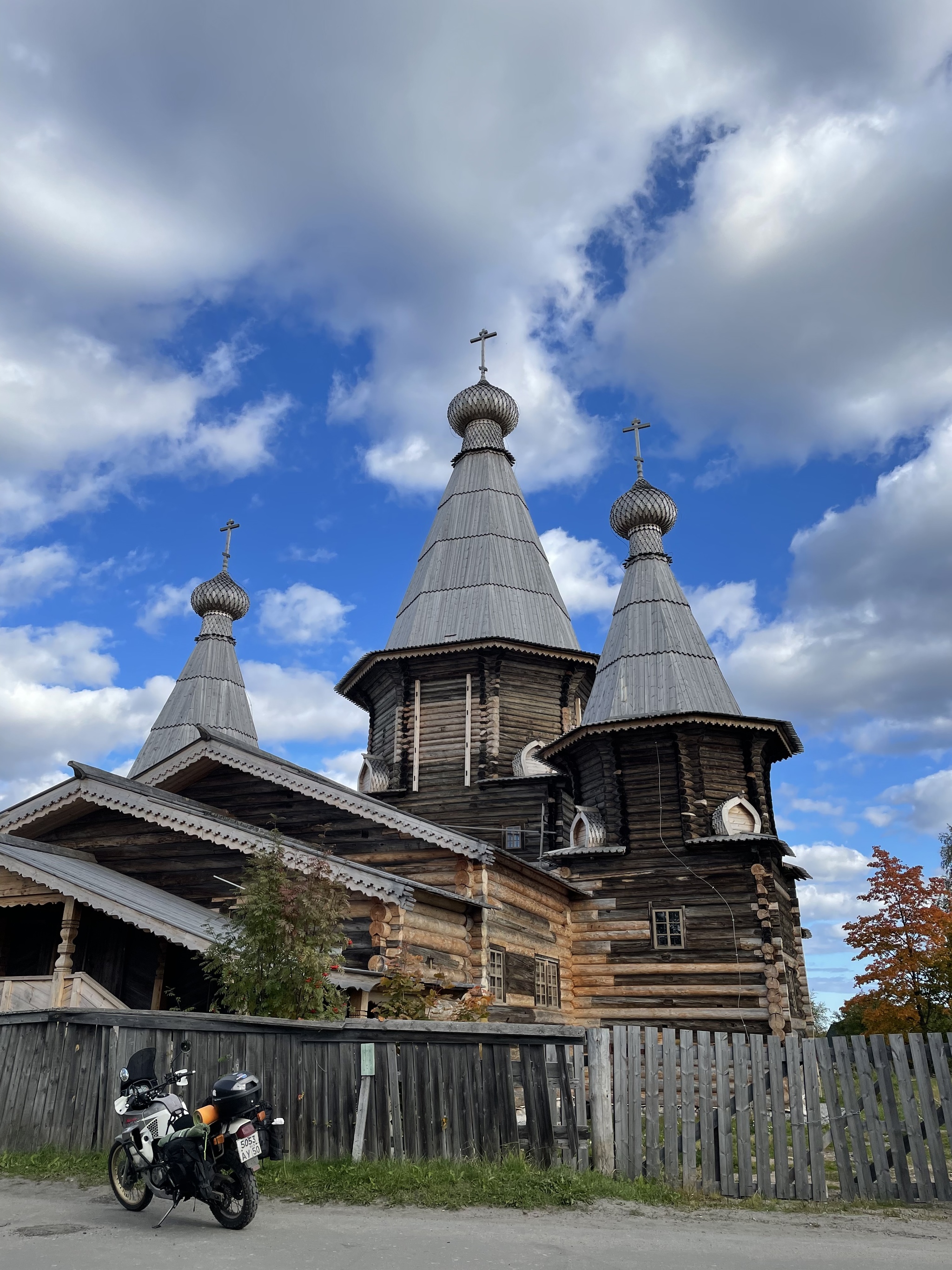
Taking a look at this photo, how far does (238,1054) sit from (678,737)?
1474 cm

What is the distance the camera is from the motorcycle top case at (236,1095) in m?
7.23

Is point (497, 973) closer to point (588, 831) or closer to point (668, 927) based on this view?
point (668, 927)

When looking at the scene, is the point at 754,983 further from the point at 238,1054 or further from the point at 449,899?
the point at 238,1054

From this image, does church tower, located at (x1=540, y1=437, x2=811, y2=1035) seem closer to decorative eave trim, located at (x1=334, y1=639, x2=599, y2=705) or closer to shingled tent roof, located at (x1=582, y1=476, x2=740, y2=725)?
shingled tent roof, located at (x1=582, y1=476, x2=740, y2=725)

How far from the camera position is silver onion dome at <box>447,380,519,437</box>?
34438mm

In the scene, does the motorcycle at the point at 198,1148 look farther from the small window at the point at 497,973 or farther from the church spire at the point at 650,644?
the church spire at the point at 650,644

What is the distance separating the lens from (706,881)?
2139 cm

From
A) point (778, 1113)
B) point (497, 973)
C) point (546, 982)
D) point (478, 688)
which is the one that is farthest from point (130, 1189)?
point (478, 688)

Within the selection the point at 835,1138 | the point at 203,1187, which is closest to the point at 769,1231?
the point at 835,1138

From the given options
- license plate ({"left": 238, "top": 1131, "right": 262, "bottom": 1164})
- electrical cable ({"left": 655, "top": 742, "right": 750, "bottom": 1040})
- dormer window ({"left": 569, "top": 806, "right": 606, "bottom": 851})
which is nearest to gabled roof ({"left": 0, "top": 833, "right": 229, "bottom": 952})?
license plate ({"left": 238, "top": 1131, "right": 262, "bottom": 1164})

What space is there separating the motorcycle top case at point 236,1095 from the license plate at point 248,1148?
0.61 feet

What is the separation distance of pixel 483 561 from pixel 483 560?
80 mm

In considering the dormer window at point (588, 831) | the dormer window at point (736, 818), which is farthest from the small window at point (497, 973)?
the dormer window at point (736, 818)

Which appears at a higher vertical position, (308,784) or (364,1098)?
(308,784)
